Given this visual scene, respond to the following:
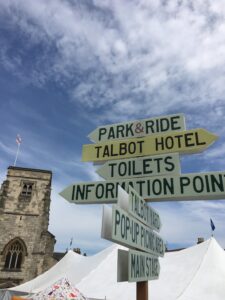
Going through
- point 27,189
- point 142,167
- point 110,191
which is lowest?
point 110,191

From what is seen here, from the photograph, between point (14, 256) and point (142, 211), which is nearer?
point (142, 211)

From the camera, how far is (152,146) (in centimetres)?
350

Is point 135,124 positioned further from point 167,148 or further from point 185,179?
point 185,179

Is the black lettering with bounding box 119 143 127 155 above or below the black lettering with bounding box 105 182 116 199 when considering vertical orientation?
above

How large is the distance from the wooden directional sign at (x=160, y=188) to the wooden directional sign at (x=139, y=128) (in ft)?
2.57

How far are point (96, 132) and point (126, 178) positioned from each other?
985mm

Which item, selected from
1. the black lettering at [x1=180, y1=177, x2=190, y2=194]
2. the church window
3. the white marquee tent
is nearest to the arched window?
the church window

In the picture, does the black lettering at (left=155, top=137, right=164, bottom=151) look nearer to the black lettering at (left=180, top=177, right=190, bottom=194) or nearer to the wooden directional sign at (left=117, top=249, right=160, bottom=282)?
the black lettering at (left=180, top=177, right=190, bottom=194)

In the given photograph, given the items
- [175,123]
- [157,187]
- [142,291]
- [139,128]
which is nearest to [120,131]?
[139,128]

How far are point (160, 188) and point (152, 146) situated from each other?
63 centimetres

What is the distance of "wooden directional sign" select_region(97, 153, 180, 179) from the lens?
3249 mm

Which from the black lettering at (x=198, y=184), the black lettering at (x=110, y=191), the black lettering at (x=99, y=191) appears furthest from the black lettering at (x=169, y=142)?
the black lettering at (x=99, y=191)

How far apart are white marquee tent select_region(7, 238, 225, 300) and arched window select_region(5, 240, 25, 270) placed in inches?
300

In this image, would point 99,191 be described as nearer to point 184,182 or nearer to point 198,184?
point 184,182
